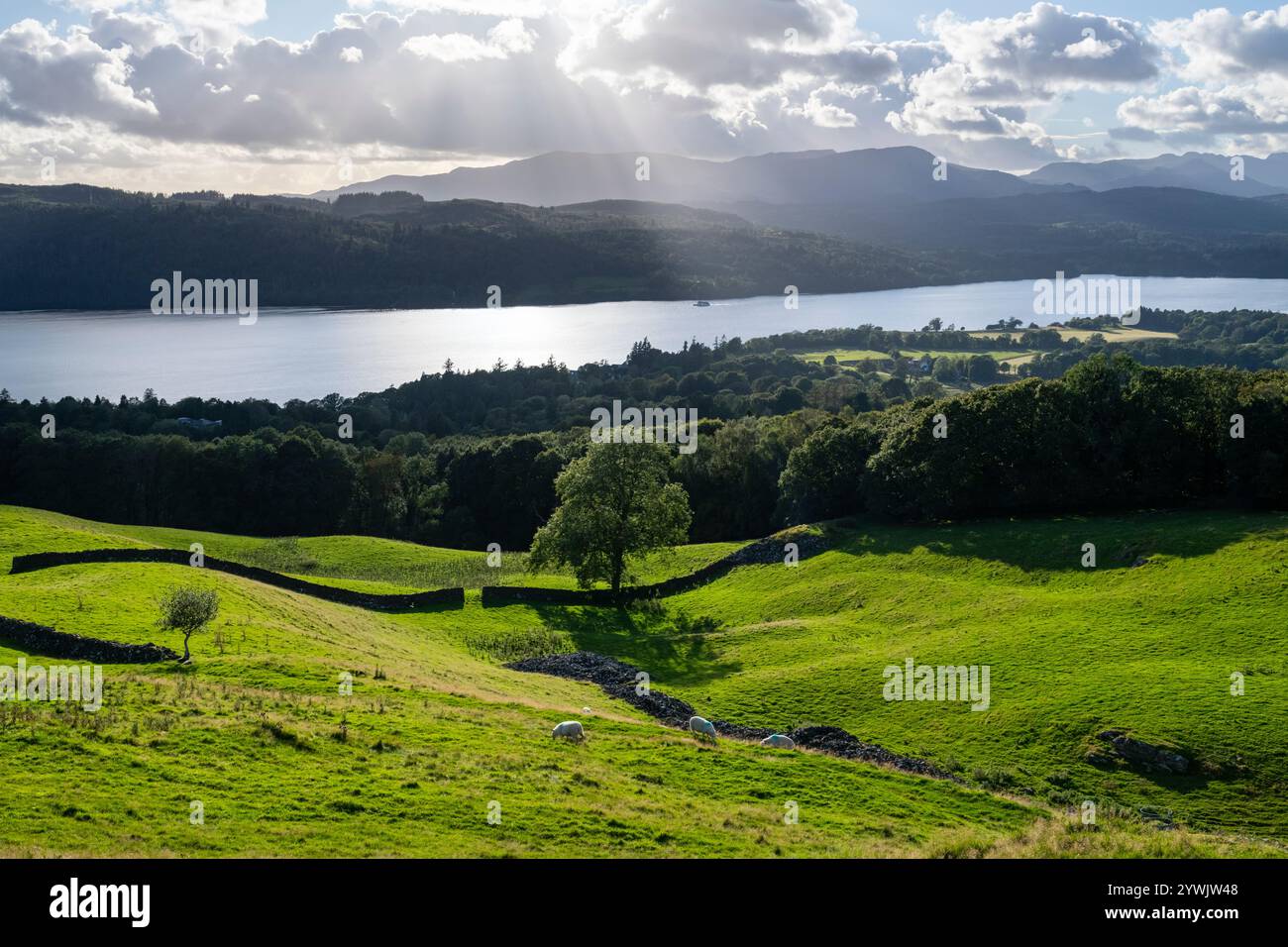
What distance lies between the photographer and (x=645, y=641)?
5103 centimetres

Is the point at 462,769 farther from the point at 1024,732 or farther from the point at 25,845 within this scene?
the point at 1024,732

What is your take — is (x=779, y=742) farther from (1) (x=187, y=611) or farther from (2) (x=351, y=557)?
(2) (x=351, y=557)

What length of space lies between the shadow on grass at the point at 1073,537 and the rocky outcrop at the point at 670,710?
24.7 m

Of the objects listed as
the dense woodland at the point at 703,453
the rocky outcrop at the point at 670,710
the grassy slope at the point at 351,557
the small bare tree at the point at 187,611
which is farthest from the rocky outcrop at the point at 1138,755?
the grassy slope at the point at 351,557

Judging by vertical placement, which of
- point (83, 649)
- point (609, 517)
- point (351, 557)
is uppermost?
point (609, 517)

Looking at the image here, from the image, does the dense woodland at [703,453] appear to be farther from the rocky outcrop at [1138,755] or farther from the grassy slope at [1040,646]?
the rocky outcrop at [1138,755]

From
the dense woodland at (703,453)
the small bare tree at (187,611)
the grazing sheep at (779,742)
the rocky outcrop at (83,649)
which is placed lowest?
the grazing sheep at (779,742)

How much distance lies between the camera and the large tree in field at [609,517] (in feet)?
197

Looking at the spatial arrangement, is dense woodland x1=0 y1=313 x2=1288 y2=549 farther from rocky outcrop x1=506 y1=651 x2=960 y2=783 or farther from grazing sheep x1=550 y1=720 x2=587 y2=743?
grazing sheep x1=550 y1=720 x2=587 y2=743

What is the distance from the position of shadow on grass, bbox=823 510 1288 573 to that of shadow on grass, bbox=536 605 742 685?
16.0 metres

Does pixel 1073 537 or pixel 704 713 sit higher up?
pixel 1073 537

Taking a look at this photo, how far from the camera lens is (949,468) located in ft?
217

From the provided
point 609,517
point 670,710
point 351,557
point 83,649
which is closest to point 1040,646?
point 670,710

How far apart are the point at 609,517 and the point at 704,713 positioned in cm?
2542
